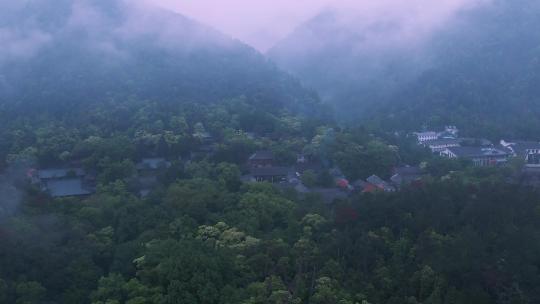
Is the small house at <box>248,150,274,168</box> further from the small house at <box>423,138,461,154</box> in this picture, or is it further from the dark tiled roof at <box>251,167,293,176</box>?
the small house at <box>423,138,461,154</box>

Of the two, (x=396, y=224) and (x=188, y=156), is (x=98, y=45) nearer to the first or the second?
(x=188, y=156)

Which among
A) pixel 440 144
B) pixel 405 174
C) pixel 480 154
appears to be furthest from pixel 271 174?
pixel 440 144

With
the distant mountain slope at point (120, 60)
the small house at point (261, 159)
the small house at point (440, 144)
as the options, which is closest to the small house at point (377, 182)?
the small house at point (261, 159)

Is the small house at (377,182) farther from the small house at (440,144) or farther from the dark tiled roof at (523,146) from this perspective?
the dark tiled roof at (523,146)

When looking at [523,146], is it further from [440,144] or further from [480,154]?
[440,144]

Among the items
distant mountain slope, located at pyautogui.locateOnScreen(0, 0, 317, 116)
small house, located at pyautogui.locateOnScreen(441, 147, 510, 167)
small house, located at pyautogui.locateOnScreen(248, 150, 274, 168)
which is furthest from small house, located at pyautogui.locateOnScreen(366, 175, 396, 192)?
distant mountain slope, located at pyautogui.locateOnScreen(0, 0, 317, 116)
